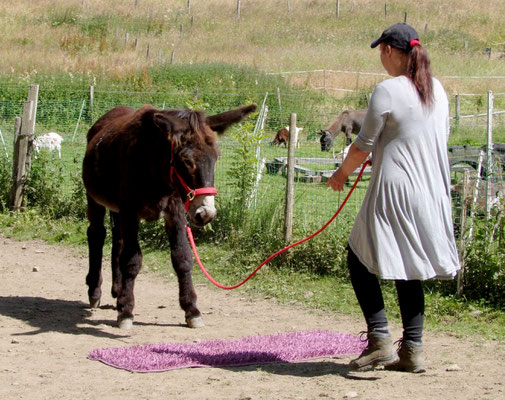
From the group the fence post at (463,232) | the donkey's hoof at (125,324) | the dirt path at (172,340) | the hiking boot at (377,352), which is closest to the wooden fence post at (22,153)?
the dirt path at (172,340)

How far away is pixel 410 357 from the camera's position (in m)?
4.68

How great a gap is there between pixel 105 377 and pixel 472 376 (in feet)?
8.62

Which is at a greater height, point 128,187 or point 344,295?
point 128,187

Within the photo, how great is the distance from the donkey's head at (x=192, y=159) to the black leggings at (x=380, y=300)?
4.73 feet

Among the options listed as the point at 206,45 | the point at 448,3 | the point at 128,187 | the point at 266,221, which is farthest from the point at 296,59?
the point at 128,187

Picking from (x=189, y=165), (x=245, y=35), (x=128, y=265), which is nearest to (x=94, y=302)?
(x=128, y=265)

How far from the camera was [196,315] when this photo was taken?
643 centimetres

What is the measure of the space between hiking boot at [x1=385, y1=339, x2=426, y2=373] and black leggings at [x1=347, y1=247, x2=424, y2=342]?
0.06 m

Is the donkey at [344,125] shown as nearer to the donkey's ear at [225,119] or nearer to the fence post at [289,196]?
the fence post at [289,196]

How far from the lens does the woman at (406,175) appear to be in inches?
171

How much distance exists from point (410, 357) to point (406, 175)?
128 cm

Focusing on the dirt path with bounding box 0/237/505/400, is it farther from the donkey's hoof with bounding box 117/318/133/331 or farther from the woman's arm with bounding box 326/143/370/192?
the woman's arm with bounding box 326/143/370/192

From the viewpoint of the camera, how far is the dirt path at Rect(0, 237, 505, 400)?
454 centimetres

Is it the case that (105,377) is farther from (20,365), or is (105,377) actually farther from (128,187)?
(128,187)
